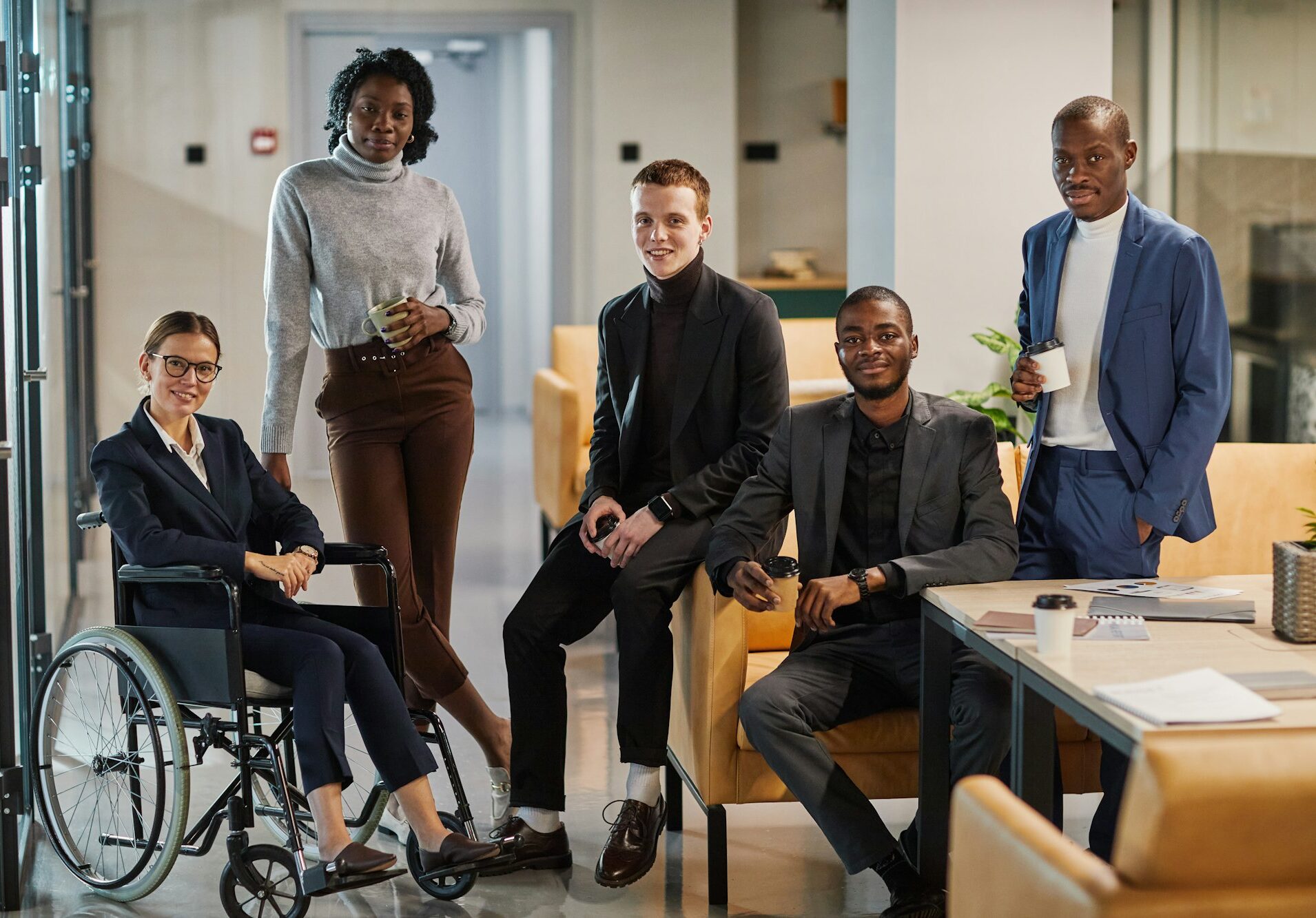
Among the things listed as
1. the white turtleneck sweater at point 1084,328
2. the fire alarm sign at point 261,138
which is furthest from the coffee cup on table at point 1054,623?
the fire alarm sign at point 261,138

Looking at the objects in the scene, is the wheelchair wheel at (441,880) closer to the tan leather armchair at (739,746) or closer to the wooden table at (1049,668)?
the tan leather armchair at (739,746)

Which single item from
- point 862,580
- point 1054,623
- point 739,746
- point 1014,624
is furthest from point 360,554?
point 1054,623

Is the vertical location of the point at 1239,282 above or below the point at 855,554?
above

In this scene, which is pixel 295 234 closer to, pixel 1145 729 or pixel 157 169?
pixel 1145 729

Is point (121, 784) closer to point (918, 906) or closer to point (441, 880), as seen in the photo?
point (441, 880)

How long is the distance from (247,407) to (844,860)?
A: 231 inches

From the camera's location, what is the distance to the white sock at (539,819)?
2.88 m

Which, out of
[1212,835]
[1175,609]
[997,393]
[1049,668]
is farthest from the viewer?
[997,393]

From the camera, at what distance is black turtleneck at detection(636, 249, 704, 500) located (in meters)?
2.98

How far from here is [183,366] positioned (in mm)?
2754

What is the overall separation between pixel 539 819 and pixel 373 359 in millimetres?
1019

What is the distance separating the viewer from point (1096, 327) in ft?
8.95

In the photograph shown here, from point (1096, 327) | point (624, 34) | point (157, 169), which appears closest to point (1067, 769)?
point (1096, 327)

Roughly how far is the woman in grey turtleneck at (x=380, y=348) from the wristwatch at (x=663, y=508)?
0.51 meters
